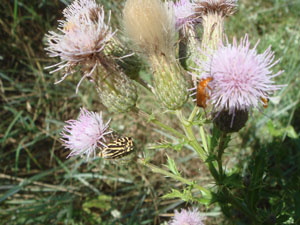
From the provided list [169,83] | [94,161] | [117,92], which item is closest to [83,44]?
[117,92]

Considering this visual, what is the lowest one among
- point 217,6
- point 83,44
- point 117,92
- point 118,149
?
point 118,149

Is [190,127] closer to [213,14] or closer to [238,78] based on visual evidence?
[238,78]

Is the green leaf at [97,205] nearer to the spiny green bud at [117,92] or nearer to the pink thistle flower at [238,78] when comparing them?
the spiny green bud at [117,92]

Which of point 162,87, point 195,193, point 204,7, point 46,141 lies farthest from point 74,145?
point 46,141

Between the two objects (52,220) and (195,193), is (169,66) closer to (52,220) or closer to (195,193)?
(195,193)

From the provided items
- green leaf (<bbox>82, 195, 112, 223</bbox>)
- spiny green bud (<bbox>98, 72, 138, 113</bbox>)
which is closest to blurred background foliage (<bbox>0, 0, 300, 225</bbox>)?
green leaf (<bbox>82, 195, 112, 223</bbox>)

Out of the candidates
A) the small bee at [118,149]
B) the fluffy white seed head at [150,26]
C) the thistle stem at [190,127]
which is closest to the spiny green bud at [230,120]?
the thistle stem at [190,127]
